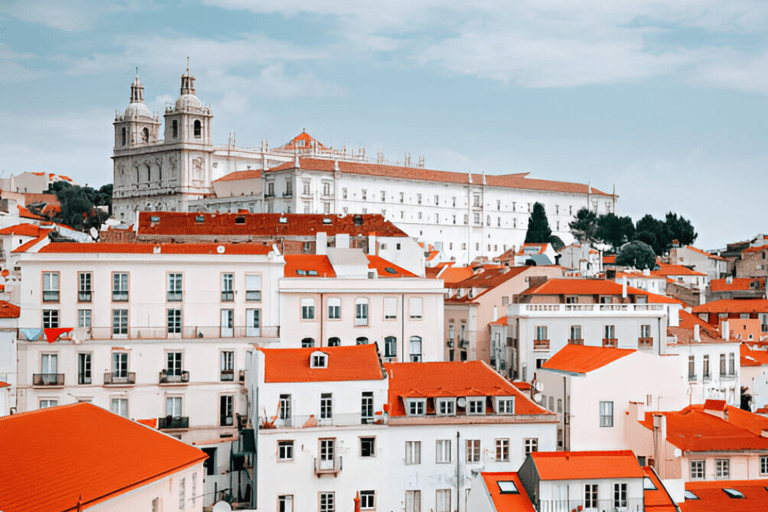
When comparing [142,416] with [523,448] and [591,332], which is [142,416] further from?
[591,332]

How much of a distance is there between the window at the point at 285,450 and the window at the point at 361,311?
1097 centimetres

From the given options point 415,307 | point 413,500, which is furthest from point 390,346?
point 413,500

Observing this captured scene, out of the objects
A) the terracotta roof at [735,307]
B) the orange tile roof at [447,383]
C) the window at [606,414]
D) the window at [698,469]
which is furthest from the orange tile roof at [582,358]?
the terracotta roof at [735,307]

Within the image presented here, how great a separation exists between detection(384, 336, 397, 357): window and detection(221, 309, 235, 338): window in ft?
20.1

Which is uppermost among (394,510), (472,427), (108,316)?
(108,316)

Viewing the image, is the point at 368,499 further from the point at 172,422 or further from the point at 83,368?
the point at 83,368

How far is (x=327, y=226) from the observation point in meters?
75.4

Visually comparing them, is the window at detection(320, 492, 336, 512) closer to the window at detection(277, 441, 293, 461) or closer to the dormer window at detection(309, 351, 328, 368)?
the window at detection(277, 441, 293, 461)

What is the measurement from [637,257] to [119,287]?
91465 mm

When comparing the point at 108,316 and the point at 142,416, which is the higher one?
the point at 108,316

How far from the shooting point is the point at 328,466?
113 ft

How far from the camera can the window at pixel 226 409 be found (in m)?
41.2

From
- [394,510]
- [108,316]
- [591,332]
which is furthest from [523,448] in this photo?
[108,316]

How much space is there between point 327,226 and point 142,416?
36.0 m
